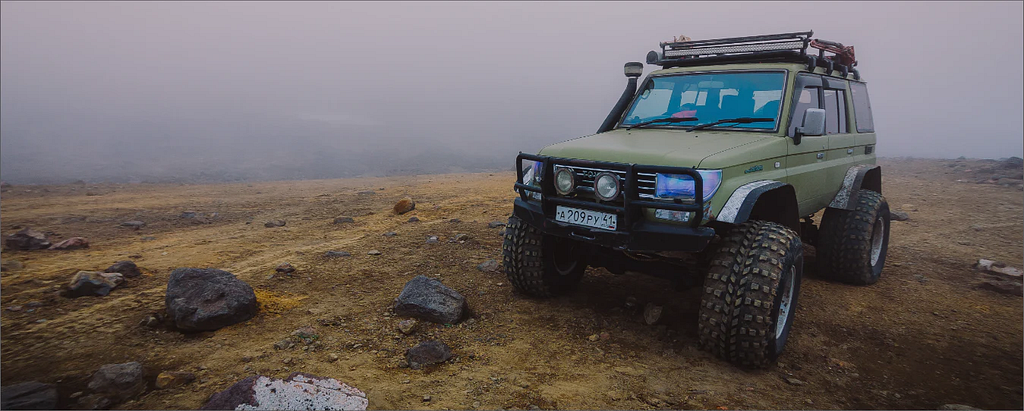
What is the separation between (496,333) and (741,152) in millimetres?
2258

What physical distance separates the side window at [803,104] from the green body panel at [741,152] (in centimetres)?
11

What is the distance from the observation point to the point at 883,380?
3.40 metres

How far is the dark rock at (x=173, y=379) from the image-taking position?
3016 millimetres

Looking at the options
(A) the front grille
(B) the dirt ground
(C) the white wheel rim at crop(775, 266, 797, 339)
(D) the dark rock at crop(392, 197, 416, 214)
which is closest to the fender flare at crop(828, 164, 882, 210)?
(B) the dirt ground

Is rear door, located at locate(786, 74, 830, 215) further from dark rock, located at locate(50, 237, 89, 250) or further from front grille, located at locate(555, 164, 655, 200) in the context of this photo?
dark rock, located at locate(50, 237, 89, 250)

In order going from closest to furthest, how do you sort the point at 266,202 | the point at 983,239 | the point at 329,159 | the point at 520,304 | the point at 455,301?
1. the point at 455,301
2. the point at 520,304
3. the point at 983,239
4. the point at 266,202
5. the point at 329,159

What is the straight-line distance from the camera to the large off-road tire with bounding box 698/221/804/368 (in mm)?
3287

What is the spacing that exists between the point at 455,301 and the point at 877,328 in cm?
347

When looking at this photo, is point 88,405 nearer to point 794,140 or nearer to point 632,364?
point 632,364

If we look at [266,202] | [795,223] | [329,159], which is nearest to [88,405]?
[795,223]

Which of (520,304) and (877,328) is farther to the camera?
(520,304)

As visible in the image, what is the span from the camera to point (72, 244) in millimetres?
5996

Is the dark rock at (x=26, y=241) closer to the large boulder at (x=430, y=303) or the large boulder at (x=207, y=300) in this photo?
the large boulder at (x=207, y=300)

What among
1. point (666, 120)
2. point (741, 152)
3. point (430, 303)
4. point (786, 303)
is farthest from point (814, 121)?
point (430, 303)
